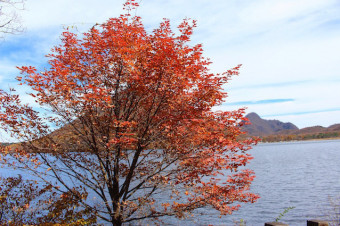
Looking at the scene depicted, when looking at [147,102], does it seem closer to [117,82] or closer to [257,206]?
[117,82]

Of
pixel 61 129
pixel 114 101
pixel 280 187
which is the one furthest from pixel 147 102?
pixel 280 187

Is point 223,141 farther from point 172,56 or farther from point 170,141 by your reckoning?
point 172,56

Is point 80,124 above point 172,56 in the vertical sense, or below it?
below

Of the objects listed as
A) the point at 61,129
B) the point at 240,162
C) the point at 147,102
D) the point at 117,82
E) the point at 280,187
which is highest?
the point at 117,82

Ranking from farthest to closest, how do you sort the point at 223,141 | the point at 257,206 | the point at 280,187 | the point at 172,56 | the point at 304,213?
the point at 280,187 → the point at 257,206 → the point at 304,213 → the point at 223,141 → the point at 172,56

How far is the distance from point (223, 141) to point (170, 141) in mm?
1679

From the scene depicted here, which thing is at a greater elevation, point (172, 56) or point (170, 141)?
point (172, 56)

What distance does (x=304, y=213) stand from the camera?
2298 centimetres

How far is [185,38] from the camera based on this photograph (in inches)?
347

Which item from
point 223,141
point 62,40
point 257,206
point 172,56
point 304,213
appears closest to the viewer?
point 172,56

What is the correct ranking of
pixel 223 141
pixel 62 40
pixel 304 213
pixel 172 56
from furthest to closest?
pixel 304 213
pixel 62 40
pixel 223 141
pixel 172 56

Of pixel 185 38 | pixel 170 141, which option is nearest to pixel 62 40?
pixel 185 38

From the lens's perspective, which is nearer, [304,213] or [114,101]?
[114,101]

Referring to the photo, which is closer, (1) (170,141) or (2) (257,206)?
(1) (170,141)
